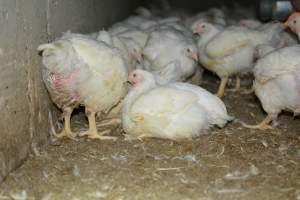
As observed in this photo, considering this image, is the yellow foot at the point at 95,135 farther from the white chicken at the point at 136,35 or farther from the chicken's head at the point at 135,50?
the white chicken at the point at 136,35

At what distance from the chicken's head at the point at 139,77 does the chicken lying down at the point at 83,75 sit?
91 mm

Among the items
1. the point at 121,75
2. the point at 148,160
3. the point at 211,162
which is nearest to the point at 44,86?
the point at 121,75

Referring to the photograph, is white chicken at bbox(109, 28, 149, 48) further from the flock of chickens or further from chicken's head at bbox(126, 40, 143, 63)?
the flock of chickens

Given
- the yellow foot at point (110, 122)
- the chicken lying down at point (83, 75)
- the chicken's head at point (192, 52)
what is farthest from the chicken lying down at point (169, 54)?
the chicken lying down at point (83, 75)

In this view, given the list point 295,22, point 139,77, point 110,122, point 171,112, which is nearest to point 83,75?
point 139,77

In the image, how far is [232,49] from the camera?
227 inches

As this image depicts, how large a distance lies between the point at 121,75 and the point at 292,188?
6.48 feet

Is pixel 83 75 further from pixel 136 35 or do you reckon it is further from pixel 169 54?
pixel 136 35

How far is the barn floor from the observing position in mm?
3398

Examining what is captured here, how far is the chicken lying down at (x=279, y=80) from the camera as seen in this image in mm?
4461

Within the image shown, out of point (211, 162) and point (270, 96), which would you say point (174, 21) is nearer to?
point (270, 96)

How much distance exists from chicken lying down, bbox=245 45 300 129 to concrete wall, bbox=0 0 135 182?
6.97ft

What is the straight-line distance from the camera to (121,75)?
15.1ft

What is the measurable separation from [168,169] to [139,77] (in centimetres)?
120
